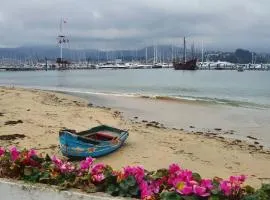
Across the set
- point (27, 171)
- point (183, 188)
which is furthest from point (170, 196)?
point (27, 171)

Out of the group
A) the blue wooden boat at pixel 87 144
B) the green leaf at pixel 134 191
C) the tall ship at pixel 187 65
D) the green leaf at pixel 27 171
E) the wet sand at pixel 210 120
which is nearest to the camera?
the green leaf at pixel 134 191

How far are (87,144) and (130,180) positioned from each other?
28.0ft

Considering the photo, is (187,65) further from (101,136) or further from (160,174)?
(160,174)

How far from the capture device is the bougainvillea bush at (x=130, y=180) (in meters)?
3.90

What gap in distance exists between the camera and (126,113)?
27.0m

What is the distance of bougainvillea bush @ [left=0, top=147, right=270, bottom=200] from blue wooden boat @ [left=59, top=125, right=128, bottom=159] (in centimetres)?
721

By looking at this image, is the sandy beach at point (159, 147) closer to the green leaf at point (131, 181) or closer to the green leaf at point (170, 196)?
the green leaf at point (131, 181)

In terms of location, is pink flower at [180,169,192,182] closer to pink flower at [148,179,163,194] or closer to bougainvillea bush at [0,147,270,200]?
bougainvillea bush at [0,147,270,200]

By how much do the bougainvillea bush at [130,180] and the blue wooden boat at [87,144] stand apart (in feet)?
23.7

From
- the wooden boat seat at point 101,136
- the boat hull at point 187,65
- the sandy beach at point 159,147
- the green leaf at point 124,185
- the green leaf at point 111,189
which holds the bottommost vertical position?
the sandy beach at point 159,147

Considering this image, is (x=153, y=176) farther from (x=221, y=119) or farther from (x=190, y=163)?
(x=221, y=119)

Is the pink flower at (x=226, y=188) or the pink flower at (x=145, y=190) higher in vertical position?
the pink flower at (x=226, y=188)

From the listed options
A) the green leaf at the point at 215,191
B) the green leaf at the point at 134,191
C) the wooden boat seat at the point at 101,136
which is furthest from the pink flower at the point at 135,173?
the wooden boat seat at the point at 101,136

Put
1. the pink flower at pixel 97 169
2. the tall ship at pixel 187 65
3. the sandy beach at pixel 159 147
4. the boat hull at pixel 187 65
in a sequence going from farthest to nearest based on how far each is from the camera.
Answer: the tall ship at pixel 187 65
the boat hull at pixel 187 65
the sandy beach at pixel 159 147
the pink flower at pixel 97 169
